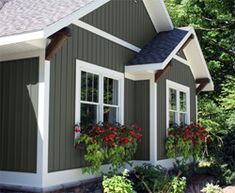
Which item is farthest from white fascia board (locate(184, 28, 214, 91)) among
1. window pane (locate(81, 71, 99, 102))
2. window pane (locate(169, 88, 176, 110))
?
window pane (locate(81, 71, 99, 102))

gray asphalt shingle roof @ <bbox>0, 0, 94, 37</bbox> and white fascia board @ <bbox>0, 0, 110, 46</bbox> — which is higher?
gray asphalt shingle roof @ <bbox>0, 0, 94, 37</bbox>

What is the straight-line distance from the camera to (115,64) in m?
8.84

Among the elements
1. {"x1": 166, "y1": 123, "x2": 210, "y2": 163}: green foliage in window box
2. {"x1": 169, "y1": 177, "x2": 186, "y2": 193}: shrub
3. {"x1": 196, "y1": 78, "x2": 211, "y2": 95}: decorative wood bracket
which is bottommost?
{"x1": 169, "y1": 177, "x2": 186, "y2": 193}: shrub

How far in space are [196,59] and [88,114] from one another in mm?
6385

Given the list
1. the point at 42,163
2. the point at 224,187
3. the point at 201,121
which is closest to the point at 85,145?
the point at 42,163

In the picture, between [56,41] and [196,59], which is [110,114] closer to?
[56,41]

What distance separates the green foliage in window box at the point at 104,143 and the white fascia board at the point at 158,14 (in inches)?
177

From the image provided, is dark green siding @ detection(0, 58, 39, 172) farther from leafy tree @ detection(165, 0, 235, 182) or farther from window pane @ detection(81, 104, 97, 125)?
leafy tree @ detection(165, 0, 235, 182)

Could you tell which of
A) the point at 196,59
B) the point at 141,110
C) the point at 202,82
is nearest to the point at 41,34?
the point at 141,110

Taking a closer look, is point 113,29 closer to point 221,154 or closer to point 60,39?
point 60,39

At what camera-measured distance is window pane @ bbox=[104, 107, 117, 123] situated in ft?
27.7

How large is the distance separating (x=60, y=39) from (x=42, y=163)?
7.54ft

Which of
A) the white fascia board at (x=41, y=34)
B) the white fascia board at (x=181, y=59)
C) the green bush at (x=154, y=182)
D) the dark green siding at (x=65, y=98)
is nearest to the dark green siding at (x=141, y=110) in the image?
the green bush at (x=154, y=182)

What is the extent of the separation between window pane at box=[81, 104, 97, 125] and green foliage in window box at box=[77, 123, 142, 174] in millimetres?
247
